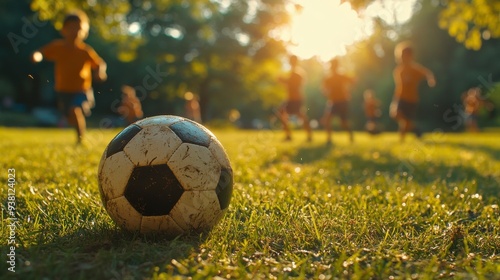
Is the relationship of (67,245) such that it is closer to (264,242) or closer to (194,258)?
(194,258)

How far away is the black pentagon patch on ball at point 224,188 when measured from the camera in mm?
2914

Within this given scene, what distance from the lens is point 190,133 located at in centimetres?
298

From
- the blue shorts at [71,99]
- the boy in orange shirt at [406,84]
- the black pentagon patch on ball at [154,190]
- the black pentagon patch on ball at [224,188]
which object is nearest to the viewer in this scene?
the black pentagon patch on ball at [154,190]

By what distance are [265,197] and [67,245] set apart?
1.78m

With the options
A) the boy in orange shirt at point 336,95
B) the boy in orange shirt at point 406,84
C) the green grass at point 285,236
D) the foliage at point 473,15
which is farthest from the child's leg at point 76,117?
the foliage at point 473,15

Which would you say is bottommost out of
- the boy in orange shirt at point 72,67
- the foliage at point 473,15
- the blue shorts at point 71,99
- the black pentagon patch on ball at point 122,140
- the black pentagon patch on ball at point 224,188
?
the black pentagon patch on ball at point 224,188

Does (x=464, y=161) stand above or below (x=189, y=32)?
below

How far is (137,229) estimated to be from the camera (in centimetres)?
282

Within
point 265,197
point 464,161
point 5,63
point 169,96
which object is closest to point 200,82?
point 169,96

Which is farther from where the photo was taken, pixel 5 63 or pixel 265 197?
pixel 5 63

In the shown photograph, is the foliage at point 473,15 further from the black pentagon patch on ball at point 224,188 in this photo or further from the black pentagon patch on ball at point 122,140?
the black pentagon patch on ball at point 122,140

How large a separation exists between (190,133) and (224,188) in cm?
41

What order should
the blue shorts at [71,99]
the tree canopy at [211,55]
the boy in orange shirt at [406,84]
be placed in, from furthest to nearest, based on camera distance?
the tree canopy at [211,55] → the boy in orange shirt at [406,84] → the blue shorts at [71,99]

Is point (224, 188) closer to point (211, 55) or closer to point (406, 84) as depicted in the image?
point (406, 84)
